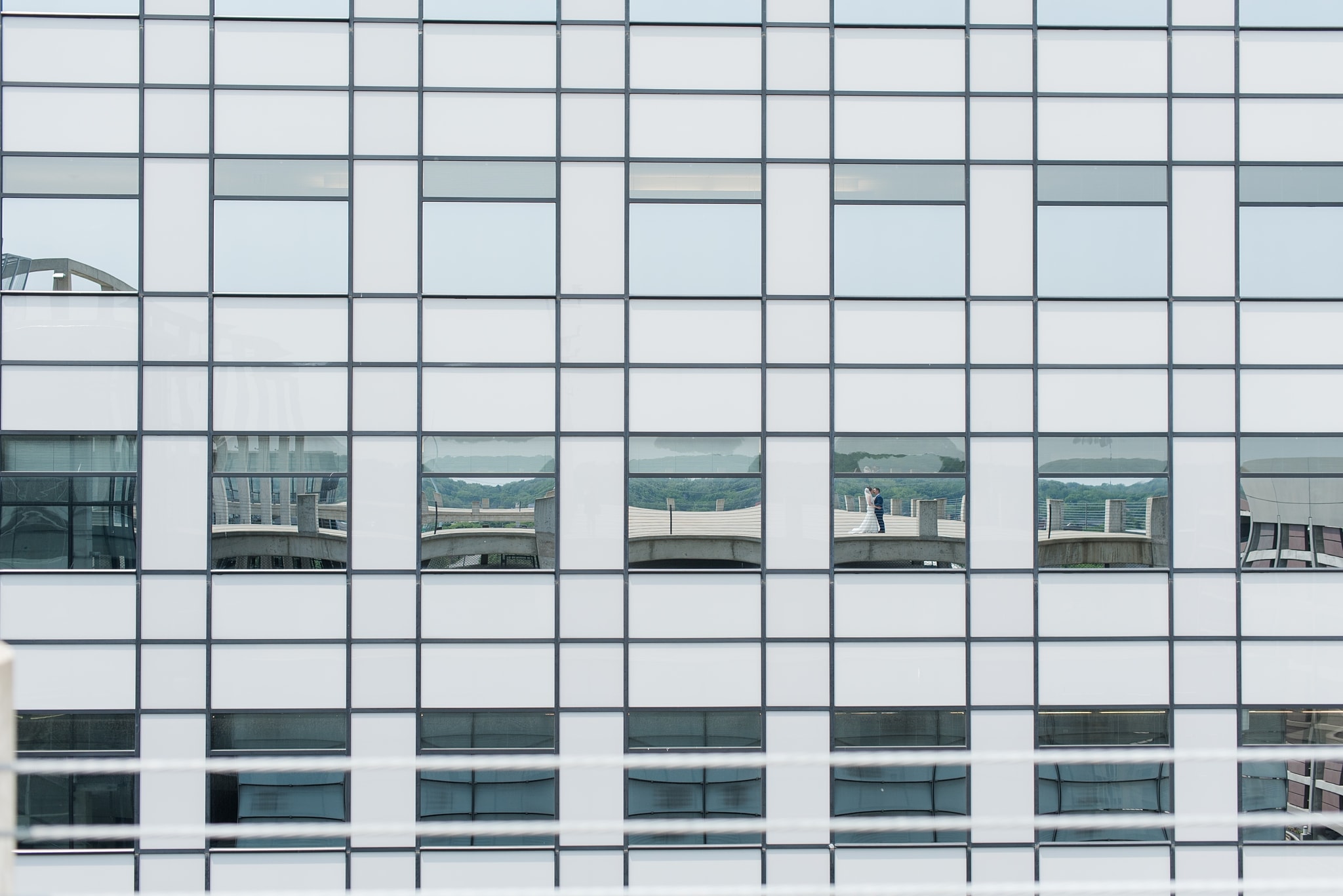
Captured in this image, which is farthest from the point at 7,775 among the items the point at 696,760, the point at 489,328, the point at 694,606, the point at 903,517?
the point at 903,517

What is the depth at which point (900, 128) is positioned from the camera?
25.6ft

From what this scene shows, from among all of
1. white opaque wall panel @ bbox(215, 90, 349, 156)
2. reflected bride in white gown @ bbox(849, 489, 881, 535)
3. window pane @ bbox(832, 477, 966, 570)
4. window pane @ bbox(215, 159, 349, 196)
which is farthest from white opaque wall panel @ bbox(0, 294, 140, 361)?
reflected bride in white gown @ bbox(849, 489, 881, 535)

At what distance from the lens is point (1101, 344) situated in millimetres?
7809

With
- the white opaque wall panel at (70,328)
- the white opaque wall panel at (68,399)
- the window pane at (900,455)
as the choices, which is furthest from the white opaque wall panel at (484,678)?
the white opaque wall panel at (70,328)

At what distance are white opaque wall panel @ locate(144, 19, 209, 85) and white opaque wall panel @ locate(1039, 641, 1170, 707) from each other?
9.64 m

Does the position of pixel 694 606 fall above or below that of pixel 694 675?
above

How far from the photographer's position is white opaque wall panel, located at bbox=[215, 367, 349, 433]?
7656 millimetres

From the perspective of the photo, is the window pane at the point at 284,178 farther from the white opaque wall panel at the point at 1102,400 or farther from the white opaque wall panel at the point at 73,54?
the white opaque wall panel at the point at 1102,400

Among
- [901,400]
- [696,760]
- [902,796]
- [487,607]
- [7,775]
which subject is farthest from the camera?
[902,796]

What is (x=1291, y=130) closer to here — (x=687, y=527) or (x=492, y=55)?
(x=687, y=527)

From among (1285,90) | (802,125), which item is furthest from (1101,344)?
(802,125)

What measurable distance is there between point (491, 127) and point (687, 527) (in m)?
4.22

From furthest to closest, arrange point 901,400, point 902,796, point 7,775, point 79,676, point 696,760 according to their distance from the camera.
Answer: point 902,796
point 901,400
point 79,676
point 7,775
point 696,760

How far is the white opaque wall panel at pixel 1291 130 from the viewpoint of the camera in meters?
7.82
